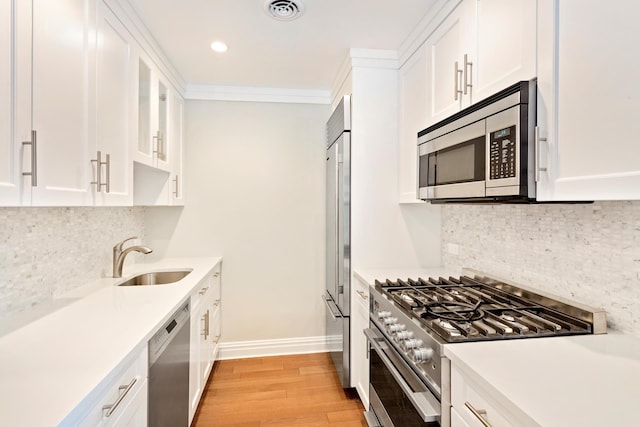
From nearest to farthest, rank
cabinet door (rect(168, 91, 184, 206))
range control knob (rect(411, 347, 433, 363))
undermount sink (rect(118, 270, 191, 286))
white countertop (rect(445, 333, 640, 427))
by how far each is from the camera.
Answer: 1. white countertop (rect(445, 333, 640, 427))
2. range control knob (rect(411, 347, 433, 363))
3. undermount sink (rect(118, 270, 191, 286))
4. cabinet door (rect(168, 91, 184, 206))

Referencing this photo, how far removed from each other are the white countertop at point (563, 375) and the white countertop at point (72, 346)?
1035 millimetres

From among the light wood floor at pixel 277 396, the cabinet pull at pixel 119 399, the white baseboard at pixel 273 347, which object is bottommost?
the light wood floor at pixel 277 396

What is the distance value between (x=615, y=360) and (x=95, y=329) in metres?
1.73

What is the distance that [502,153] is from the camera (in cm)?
122

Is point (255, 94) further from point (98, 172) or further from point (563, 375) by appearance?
point (563, 375)

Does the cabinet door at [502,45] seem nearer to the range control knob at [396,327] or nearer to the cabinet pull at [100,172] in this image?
the range control knob at [396,327]

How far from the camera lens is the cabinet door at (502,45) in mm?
1164

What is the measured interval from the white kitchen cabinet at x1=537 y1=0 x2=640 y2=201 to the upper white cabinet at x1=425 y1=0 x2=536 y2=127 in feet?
0.29

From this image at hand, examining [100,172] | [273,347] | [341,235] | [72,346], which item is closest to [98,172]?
[100,172]

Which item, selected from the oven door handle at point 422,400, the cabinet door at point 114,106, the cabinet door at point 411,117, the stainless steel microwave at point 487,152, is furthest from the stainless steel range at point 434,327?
the cabinet door at point 114,106

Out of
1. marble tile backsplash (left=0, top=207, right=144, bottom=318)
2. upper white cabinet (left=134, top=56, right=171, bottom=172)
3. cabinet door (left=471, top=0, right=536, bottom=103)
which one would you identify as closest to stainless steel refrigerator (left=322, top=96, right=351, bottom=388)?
cabinet door (left=471, top=0, right=536, bottom=103)

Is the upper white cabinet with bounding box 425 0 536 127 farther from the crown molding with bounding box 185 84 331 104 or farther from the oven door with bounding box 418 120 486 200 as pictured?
the crown molding with bounding box 185 84 331 104

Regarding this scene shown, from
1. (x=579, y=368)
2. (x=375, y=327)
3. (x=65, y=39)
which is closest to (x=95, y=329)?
(x=65, y=39)

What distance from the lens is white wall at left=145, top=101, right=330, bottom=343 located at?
120 inches
